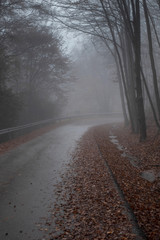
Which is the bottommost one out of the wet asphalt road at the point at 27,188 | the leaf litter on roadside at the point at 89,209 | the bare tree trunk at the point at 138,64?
the leaf litter on roadside at the point at 89,209

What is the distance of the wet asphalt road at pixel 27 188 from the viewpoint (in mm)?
4668

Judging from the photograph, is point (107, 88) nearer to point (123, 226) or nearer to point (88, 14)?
point (88, 14)

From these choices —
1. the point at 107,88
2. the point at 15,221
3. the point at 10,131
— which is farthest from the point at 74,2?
the point at 107,88

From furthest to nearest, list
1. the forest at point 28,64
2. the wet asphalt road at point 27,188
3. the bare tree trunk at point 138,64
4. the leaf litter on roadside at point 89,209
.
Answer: the forest at point 28,64, the bare tree trunk at point 138,64, the wet asphalt road at point 27,188, the leaf litter on roadside at point 89,209

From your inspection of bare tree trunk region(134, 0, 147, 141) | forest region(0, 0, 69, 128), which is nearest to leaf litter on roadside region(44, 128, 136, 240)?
bare tree trunk region(134, 0, 147, 141)

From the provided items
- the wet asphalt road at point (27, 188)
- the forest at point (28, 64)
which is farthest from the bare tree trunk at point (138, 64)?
the forest at point (28, 64)

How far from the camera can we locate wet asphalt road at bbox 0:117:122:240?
4.67 metres

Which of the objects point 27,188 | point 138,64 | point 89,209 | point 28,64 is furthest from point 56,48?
point 89,209

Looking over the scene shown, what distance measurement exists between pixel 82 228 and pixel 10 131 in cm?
1310

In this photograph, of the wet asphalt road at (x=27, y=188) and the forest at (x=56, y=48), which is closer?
the wet asphalt road at (x=27, y=188)

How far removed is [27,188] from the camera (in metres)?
6.91

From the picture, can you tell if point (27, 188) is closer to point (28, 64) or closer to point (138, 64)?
point (138, 64)

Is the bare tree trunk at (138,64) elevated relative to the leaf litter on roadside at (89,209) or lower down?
elevated

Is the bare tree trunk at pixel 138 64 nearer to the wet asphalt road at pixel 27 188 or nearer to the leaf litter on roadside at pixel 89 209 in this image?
the wet asphalt road at pixel 27 188
